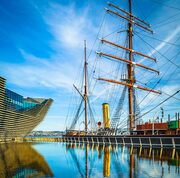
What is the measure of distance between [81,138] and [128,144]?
21.3 m

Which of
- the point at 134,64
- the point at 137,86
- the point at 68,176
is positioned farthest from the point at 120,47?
the point at 68,176

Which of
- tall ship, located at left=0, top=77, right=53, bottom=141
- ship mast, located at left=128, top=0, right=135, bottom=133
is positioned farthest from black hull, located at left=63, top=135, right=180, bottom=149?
tall ship, located at left=0, top=77, right=53, bottom=141

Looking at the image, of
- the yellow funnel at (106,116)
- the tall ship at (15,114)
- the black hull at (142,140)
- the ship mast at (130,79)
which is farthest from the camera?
the tall ship at (15,114)

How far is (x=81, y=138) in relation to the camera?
64812 millimetres

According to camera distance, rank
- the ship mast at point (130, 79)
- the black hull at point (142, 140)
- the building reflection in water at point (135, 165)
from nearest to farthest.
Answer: the building reflection in water at point (135, 165) < the black hull at point (142, 140) < the ship mast at point (130, 79)

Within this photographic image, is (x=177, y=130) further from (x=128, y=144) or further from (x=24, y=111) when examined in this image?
(x=24, y=111)

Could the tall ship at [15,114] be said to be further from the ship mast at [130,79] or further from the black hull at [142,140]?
the ship mast at [130,79]

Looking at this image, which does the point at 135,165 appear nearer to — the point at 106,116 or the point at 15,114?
the point at 106,116

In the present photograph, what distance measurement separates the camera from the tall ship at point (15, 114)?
237ft

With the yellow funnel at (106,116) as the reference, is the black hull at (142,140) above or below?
below

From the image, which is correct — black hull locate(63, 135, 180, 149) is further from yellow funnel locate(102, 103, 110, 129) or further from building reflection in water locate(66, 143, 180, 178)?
building reflection in water locate(66, 143, 180, 178)

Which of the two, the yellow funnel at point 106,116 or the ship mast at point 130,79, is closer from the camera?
the ship mast at point 130,79

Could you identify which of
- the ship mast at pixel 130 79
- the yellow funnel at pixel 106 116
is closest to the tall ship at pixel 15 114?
the yellow funnel at pixel 106 116

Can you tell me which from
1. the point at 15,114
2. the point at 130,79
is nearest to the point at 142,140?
the point at 130,79
